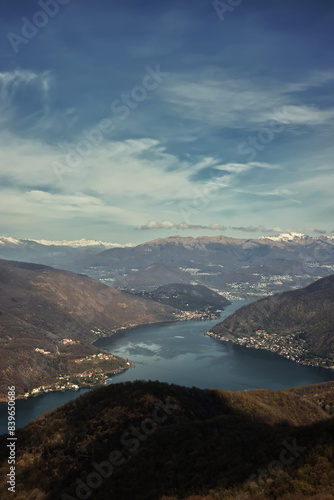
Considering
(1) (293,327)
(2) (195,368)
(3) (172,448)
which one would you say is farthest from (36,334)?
(3) (172,448)

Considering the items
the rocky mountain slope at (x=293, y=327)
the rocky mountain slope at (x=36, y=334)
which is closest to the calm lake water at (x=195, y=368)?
the rocky mountain slope at (x=293, y=327)

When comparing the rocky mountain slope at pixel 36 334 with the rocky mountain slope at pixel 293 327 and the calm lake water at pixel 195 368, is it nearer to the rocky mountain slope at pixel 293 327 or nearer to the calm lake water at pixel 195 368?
the calm lake water at pixel 195 368

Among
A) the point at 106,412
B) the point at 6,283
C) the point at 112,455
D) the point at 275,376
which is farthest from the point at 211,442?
the point at 6,283

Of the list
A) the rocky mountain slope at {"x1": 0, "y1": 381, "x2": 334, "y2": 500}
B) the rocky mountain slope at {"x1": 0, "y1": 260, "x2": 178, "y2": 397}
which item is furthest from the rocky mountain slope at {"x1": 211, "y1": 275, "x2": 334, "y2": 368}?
the rocky mountain slope at {"x1": 0, "y1": 381, "x2": 334, "y2": 500}

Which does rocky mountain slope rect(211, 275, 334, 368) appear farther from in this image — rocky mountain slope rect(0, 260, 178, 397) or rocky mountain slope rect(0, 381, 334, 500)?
rocky mountain slope rect(0, 381, 334, 500)

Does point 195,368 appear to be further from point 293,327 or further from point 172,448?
point 172,448
